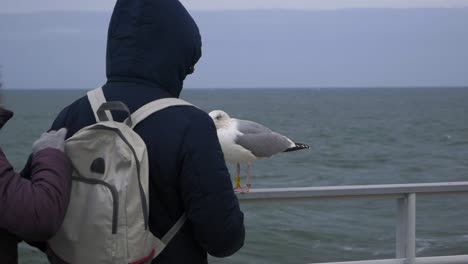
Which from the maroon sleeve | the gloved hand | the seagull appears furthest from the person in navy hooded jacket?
the seagull

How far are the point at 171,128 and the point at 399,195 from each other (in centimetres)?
172

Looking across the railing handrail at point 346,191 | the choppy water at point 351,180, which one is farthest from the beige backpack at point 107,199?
the railing handrail at point 346,191

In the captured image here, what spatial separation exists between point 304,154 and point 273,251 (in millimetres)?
22988

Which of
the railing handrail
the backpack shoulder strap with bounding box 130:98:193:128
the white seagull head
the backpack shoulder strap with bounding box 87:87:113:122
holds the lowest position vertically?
the railing handrail

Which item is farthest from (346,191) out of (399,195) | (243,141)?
(243,141)

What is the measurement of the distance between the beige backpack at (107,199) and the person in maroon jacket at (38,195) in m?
0.05

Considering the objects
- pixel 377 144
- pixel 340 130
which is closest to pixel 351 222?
pixel 377 144

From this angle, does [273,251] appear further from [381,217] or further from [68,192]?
[68,192]

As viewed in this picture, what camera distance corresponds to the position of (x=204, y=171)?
1.98 meters

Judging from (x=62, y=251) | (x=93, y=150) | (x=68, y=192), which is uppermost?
(x=93, y=150)

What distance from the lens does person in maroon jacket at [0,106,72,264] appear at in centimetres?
180

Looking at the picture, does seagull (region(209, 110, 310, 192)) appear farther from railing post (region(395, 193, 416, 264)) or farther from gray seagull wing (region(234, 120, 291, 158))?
railing post (region(395, 193, 416, 264))

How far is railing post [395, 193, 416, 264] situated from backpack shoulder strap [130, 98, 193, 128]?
66.8 inches

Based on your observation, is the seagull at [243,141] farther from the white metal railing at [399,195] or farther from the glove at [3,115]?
the glove at [3,115]
